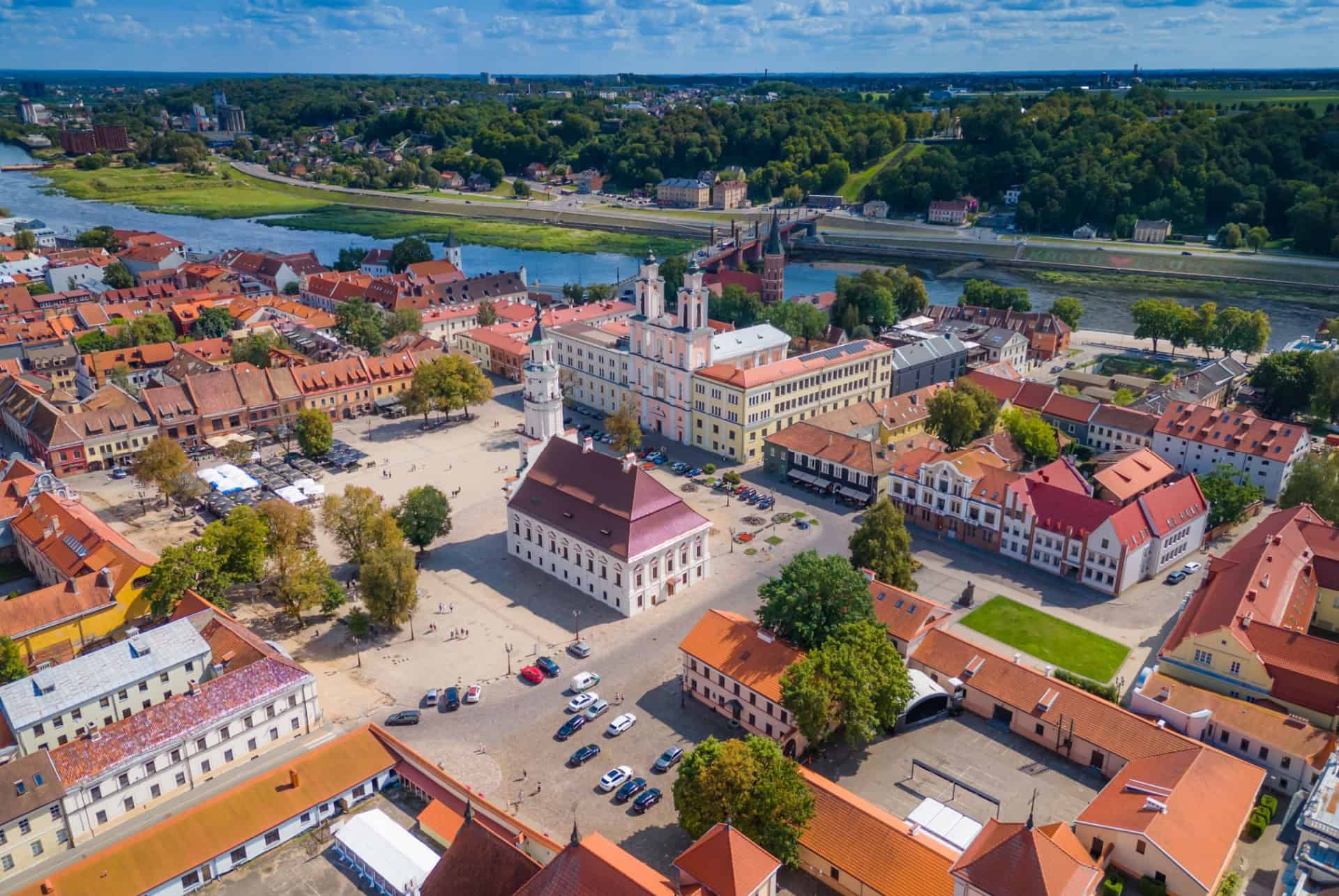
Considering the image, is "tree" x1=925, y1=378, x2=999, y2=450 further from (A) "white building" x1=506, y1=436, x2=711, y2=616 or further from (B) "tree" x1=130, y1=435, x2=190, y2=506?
(B) "tree" x1=130, y1=435, x2=190, y2=506

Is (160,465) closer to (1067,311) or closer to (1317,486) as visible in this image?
(1317,486)

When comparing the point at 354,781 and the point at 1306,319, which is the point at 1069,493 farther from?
the point at 1306,319

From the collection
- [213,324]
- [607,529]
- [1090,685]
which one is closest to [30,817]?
[607,529]

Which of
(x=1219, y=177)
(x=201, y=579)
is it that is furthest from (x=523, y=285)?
(x=1219, y=177)

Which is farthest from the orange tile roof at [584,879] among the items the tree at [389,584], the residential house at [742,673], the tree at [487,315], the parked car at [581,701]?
the tree at [487,315]

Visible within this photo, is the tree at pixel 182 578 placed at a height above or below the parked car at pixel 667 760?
above

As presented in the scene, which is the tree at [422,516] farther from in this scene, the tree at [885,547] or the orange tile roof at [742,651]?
the tree at [885,547]

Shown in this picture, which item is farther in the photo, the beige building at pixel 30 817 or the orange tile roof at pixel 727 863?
the beige building at pixel 30 817
